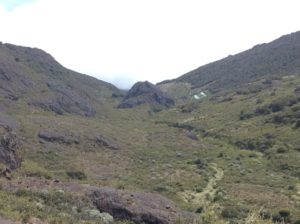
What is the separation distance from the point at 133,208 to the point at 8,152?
1639 cm

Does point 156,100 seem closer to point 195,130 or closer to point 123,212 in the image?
point 195,130

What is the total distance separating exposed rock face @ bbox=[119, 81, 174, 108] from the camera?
159 metres

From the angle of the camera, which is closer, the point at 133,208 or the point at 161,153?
the point at 133,208

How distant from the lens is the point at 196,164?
75625mm

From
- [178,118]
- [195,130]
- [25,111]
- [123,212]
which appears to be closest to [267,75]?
[178,118]

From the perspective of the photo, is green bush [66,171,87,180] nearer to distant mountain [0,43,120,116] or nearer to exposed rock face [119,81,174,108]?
distant mountain [0,43,120,116]

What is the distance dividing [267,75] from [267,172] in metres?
106

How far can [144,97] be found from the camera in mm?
164000

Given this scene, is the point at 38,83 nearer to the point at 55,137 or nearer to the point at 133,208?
the point at 55,137

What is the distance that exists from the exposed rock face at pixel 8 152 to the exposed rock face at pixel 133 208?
11509 mm

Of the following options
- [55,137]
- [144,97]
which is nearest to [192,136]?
[55,137]

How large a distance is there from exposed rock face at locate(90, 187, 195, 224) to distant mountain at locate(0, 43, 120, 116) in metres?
67.1

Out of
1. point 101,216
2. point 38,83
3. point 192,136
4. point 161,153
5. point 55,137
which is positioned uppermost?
point 38,83

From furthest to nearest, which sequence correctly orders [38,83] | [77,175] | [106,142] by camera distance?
[38,83]
[106,142]
[77,175]
